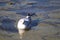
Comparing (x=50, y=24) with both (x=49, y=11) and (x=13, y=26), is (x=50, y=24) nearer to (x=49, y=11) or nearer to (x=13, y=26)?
(x=13, y=26)

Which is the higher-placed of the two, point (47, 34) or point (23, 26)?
point (23, 26)

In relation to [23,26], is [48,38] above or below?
below

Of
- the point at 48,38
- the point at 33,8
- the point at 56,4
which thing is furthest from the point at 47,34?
the point at 56,4

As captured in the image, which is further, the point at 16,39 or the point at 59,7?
the point at 59,7

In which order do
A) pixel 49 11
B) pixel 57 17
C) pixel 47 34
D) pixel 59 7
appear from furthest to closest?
pixel 59 7 < pixel 49 11 < pixel 57 17 < pixel 47 34

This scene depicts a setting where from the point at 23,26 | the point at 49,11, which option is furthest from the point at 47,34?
the point at 49,11

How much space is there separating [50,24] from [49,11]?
2286 millimetres

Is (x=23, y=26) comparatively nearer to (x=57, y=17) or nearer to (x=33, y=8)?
(x=57, y=17)

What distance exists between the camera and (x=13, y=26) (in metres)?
7.80

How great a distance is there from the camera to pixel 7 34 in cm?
692

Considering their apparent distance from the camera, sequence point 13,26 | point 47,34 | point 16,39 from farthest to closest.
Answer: point 13,26, point 47,34, point 16,39

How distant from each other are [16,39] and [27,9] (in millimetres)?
4360

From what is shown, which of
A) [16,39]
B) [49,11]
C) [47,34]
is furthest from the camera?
[49,11]

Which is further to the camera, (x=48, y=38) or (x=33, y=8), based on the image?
(x=33, y=8)
